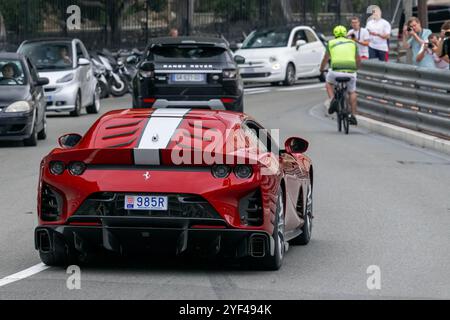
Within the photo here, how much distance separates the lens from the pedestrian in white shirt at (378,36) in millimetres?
32344

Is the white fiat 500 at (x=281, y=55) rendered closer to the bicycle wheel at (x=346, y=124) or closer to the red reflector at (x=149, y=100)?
the bicycle wheel at (x=346, y=124)

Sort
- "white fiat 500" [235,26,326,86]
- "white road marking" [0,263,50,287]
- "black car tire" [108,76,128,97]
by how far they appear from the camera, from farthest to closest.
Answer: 1. "white fiat 500" [235,26,326,86]
2. "black car tire" [108,76,128,97]
3. "white road marking" [0,263,50,287]

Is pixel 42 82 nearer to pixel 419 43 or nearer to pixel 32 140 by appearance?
pixel 32 140

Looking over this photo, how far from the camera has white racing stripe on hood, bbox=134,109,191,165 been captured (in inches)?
396

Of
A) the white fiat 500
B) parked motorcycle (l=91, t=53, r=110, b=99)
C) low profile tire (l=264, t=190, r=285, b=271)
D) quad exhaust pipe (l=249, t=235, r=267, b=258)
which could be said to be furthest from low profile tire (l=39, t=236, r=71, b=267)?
the white fiat 500

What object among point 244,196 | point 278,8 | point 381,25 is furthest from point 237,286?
point 278,8

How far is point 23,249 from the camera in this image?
11680 millimetres

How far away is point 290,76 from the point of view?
40.4 meters

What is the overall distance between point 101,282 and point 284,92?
93.0ft

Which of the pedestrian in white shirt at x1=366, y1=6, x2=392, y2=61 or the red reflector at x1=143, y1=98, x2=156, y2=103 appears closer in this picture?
the red reflector at x1=143, y1=98, x2=156, y2=103

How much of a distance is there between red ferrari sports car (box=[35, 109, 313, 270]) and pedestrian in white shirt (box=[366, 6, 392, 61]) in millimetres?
22250

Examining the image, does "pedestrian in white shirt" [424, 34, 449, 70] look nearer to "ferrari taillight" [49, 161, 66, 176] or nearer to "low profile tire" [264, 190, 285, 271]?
"low profile tire" [264, 190, 285, 271]
